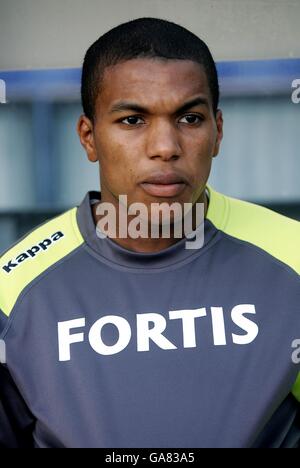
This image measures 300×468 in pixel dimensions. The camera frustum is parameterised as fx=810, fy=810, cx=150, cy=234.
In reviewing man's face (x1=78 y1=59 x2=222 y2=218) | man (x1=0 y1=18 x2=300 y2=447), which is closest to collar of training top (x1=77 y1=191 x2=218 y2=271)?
man (x1=0 y1=18 x2=300 y2=447)

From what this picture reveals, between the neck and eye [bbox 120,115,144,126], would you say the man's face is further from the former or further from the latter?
the neck

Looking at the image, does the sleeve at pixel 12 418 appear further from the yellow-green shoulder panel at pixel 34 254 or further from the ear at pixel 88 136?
the ear at pixel 88 136

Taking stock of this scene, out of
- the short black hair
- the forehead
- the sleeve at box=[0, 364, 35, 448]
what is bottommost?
the sleeve at box=[0, 364, 35, 448]

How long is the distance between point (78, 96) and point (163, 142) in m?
0.59

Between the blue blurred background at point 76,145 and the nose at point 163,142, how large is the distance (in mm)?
518

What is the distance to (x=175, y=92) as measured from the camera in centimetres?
154

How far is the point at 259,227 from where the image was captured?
1733 mm

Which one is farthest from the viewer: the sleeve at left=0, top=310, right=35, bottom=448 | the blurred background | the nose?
the blurred background

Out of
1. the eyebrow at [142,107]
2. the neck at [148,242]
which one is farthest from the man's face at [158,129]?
A: the neck at [148,242]

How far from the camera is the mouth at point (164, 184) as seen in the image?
1.54m

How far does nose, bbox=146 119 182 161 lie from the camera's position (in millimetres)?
1515

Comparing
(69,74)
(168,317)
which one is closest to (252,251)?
(168,317)

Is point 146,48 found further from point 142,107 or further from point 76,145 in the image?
point 76,145
